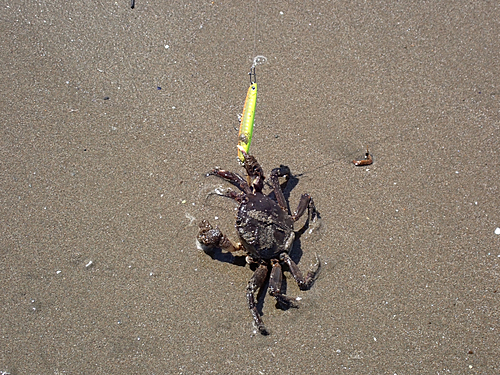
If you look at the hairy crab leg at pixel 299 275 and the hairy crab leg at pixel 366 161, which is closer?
the hairy crab leg at pixel 299 275

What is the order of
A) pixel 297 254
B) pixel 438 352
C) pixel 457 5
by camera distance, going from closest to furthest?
pixel 438 352
pixel 297 254
pixel 457 5

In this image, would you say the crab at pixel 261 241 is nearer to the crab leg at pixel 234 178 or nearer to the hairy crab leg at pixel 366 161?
the crab leg at pixel 234 178

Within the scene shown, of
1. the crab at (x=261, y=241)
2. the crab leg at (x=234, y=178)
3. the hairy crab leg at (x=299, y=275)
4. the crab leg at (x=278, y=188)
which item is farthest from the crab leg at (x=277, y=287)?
the crab leg at (x=234, y=178)

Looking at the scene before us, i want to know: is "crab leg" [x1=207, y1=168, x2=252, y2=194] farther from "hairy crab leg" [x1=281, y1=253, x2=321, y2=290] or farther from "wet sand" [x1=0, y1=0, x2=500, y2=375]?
"hairy crab leg" [x1=281, y1=253, x2=321, y2=290]

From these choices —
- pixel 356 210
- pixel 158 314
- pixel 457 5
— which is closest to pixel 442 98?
pixel 457 5

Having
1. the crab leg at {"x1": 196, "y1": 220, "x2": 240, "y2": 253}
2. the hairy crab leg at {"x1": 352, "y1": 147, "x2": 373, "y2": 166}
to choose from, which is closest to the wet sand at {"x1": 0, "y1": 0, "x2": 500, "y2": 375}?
the hairy crab leg at {"x1": 352, "y1": 147, "x2": 373, "y2": 166}

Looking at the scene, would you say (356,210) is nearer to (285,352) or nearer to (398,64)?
(285,352)
